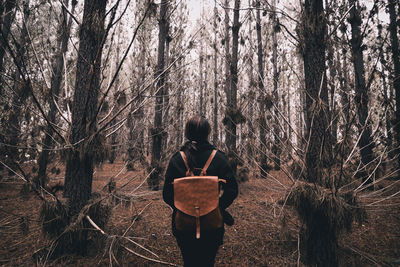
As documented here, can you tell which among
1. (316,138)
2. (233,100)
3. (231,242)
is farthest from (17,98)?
(233,100)

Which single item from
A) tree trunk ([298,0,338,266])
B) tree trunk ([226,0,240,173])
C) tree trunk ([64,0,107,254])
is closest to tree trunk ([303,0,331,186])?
tree trunk ([298,0,338,266])

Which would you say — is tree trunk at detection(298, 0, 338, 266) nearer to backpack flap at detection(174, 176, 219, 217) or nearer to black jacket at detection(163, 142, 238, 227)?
black jacket at detection(163, 142, 238, 227)

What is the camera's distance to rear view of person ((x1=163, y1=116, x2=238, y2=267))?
5.62 feet

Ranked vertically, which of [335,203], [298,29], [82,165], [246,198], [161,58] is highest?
[161,58]

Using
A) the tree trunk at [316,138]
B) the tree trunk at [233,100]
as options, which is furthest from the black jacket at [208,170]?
the tree trunk at [233,100]

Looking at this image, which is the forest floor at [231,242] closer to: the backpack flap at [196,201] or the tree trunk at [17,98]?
the tree trunk at [17,98]

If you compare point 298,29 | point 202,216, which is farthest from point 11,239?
point 298,29

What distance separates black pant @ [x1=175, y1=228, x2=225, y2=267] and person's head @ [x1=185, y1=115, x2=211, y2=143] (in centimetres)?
83

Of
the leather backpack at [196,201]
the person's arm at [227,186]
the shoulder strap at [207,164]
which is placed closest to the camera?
the leather backpack at [196,201]

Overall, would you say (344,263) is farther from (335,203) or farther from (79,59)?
(79,59)

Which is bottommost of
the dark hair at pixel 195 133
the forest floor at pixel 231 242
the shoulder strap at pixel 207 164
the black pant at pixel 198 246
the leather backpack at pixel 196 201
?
the forest floor at pixel 231 242

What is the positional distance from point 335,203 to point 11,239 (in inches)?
199

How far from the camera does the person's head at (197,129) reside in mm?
1856

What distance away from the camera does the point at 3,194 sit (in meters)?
6.19
